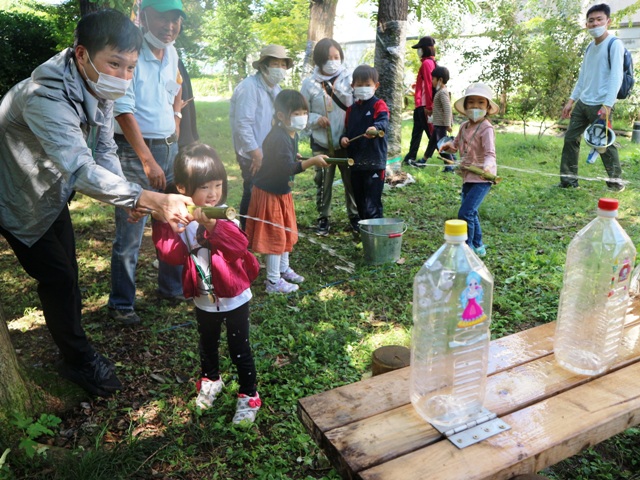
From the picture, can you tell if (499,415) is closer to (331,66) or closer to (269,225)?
(269,225)

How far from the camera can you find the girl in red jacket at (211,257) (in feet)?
8.03

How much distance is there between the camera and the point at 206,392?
9.11 ft

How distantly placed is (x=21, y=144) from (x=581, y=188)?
23.7 feet

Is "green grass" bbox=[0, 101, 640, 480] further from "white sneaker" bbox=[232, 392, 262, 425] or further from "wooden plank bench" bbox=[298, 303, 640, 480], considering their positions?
"wooden plank bench" bbox=[298, 303, 640, 480]

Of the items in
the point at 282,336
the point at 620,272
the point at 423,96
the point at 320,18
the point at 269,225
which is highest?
the point at 320,18

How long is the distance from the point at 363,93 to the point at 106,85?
301 cm

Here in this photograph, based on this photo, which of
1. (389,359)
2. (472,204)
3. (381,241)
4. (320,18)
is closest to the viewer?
(389,359)

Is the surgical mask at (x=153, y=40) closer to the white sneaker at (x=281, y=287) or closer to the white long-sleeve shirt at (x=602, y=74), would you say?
the white sneaker at (x=281, y=287)

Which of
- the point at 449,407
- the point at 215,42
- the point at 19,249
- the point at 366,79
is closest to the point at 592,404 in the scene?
the point at 449,407

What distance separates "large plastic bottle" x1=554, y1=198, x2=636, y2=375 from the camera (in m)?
1.76

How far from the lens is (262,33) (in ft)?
54.1

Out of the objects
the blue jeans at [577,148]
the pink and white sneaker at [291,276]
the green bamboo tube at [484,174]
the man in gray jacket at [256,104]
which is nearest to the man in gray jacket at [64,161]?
the man in gray jacket at [256,104]

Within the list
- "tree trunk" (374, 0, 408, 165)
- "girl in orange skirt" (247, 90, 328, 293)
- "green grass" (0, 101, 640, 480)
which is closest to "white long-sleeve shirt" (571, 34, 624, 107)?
"green grass" (0, 101, 640, 480)

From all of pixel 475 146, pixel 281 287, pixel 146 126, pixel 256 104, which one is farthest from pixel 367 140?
pixel 146 126
